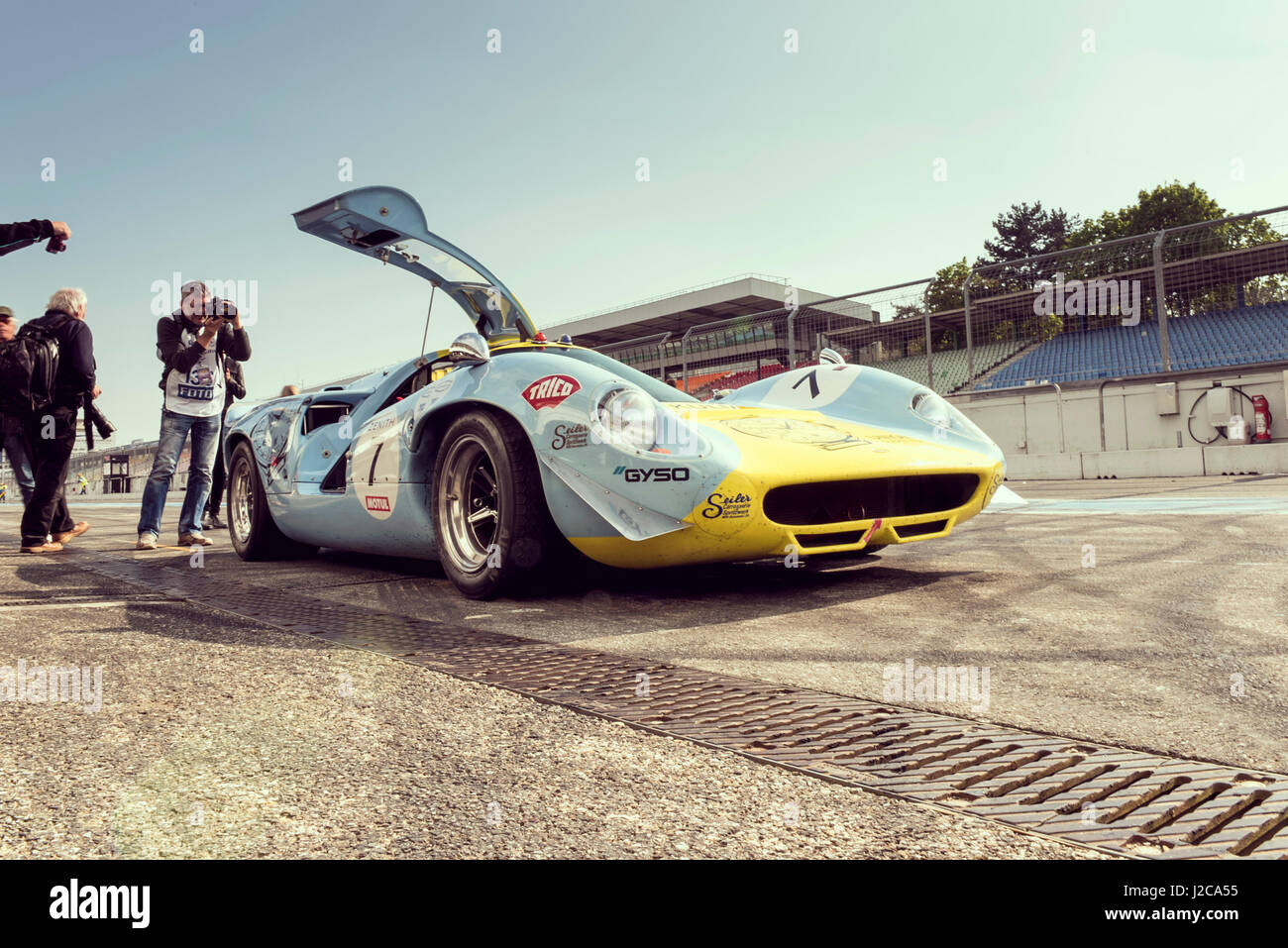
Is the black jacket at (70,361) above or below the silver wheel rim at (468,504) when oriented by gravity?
above

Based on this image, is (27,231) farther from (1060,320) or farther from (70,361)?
(1060,320)

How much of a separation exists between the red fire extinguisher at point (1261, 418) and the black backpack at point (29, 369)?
13781mm

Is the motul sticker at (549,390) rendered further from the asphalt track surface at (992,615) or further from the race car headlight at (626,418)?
the asphalt track surface at (992,615)

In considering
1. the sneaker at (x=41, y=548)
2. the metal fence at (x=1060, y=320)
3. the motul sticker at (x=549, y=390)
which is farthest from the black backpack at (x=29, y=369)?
the metal fence at (x=1060, y=320)

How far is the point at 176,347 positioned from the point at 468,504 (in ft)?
11.3

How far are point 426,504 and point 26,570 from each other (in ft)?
8.06

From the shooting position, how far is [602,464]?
3229mm

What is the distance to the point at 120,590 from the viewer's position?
4.01 meters

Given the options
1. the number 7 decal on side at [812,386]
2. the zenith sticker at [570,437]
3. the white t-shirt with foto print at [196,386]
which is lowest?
the zenith sticker at [570,437]

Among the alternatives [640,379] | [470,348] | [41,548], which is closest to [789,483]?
[640,379]

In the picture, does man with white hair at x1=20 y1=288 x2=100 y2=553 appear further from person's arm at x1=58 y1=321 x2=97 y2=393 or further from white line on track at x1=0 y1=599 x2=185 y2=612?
white line on track at x1=0 y1=599 x2=185 y2=612

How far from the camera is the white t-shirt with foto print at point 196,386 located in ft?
20.1

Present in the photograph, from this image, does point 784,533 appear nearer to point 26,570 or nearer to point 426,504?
point 426,504

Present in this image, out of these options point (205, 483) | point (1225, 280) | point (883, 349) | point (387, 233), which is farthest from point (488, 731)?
point (1225, 280)
